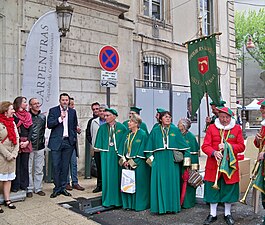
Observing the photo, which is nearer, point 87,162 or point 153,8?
point 87,162

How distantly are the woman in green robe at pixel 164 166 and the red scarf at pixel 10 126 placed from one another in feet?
7.76

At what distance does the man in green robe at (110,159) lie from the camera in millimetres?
6156

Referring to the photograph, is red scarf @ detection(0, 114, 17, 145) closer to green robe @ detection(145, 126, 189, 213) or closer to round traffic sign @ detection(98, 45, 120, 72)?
green robe @ detection(145, 126, 189, 213)

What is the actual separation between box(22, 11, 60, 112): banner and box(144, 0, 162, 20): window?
5.23 metres

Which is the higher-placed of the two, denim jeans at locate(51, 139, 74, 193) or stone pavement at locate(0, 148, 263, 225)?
denim jeans at locate(51, 139, 74, 193)

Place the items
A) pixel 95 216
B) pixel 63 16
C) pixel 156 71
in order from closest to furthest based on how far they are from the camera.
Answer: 1. pixel 95 216
2. pixel 63 16
3. pixel 156 71

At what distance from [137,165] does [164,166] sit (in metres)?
0.51

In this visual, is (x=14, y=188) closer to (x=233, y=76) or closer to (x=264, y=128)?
(x=264, y=128)

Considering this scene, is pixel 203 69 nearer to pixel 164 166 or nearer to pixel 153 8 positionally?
pixel 164 166

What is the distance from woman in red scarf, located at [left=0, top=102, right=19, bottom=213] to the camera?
5.68 m

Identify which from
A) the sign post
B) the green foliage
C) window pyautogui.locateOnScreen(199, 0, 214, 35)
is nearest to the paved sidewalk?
the sign post

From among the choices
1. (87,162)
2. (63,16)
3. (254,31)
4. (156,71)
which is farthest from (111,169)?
(254,31)

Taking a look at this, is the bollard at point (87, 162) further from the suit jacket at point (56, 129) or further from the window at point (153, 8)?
the window at point (153, 8)

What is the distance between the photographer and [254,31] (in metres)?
37.8
